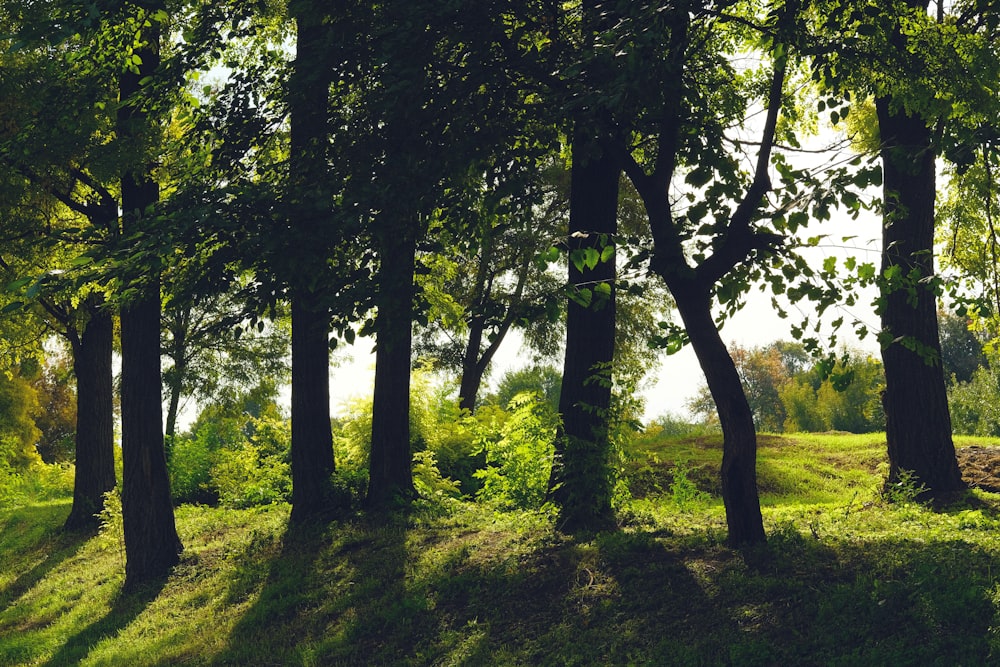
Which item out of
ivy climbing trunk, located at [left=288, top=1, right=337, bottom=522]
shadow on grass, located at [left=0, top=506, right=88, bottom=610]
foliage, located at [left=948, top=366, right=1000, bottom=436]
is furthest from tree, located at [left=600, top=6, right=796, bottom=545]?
foliage, located at [left=948, top=366, right=1000, bottom=436]

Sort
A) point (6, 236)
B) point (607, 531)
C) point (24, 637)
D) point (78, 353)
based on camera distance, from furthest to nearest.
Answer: point (78, 353) < point (6, 236) < point (24, 637) < point (607, 531)

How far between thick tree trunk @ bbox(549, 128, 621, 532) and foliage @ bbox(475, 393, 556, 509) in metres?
0.95

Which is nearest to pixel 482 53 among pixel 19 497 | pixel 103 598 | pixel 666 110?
pixel 666 110

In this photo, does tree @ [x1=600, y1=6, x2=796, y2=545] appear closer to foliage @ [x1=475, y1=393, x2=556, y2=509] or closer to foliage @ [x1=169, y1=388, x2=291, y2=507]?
foliage @ [x1=475, y1=393, x2=556, y2=509]

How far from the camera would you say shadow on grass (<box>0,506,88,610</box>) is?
48.0 ft

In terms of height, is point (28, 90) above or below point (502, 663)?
above

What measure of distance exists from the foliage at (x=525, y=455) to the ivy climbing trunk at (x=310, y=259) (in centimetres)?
256

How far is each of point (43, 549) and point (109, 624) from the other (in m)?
6.53

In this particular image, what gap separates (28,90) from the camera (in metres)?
13.6

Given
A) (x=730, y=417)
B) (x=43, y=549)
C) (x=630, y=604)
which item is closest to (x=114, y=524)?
(x=43, y=549)

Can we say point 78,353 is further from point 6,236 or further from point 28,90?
point 28,90

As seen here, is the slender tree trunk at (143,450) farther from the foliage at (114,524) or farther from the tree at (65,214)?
the foliage at (114,524)

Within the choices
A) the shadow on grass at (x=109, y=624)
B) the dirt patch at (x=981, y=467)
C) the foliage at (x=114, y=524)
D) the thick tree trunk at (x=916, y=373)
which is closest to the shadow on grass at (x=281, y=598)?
the shadow on grass at (x=109, y=624)

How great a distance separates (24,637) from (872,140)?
1374cm
